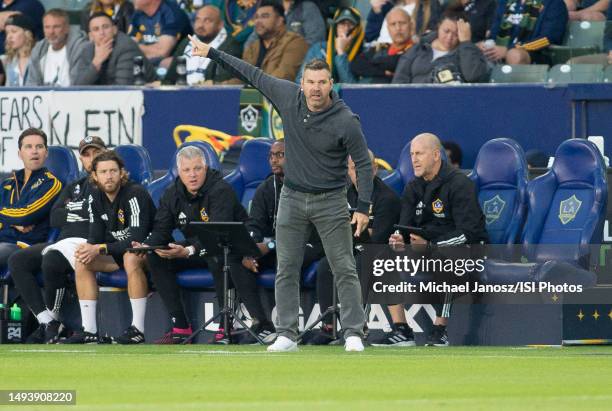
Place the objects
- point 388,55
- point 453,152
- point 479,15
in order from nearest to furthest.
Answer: point 453,152, point 388,55, point 479,15

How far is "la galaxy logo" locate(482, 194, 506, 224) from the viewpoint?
1477cm

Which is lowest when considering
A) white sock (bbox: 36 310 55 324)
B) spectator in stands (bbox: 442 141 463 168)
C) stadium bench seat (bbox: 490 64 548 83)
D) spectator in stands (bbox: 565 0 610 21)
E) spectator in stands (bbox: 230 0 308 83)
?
white sock (bbox: 36 310 55 324)

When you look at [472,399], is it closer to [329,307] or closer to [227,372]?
[227,372]

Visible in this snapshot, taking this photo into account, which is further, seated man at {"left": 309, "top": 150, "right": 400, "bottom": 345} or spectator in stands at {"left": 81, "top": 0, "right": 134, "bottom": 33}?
spectator in stands at {"left": 81, "top": 0, "right": 134, "bottom": 33}

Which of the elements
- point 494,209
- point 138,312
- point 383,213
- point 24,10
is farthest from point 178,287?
point 24,10

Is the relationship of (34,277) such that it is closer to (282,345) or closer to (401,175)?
(401,175)

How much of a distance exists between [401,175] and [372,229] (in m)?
1.07

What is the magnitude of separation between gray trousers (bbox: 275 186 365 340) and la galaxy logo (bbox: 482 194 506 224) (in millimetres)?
3209

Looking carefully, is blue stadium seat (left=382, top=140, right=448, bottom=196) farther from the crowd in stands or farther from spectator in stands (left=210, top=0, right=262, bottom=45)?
spectator in stands (left=210, top=0, right=262, bottom=45)

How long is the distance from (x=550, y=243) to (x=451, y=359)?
3.31m

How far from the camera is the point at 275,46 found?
Result: 18.0 m

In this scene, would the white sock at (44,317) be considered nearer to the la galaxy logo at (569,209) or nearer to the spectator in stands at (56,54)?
the spectator in stands at (56,54)

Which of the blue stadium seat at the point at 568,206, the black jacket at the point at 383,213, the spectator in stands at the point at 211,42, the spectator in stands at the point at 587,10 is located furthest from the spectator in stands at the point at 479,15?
the black jacket at the point at 383,213

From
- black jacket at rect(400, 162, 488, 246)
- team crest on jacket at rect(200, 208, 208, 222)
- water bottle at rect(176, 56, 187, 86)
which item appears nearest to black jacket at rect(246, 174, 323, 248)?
team crest on jacket at rect(200, 208, 208, 222)
